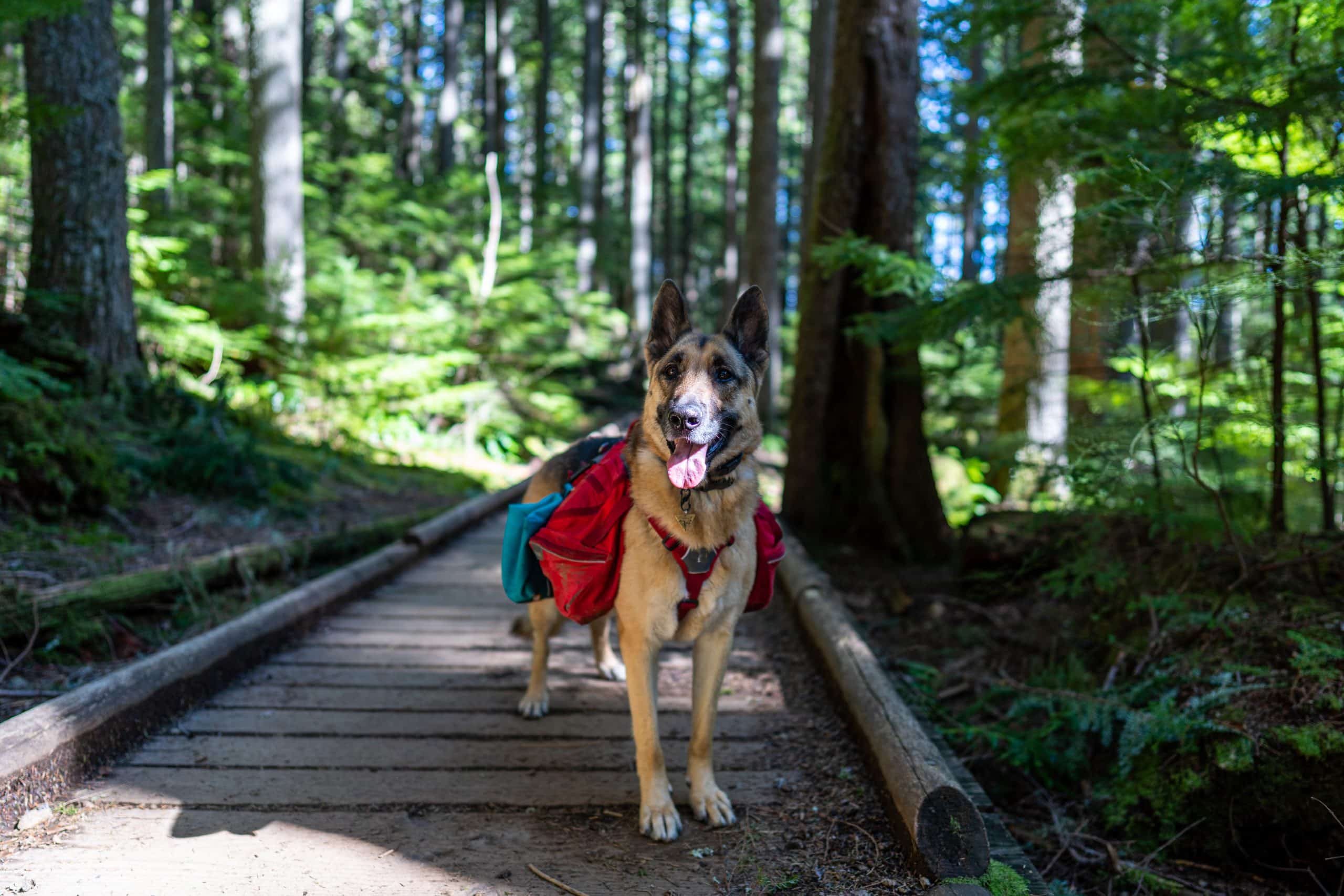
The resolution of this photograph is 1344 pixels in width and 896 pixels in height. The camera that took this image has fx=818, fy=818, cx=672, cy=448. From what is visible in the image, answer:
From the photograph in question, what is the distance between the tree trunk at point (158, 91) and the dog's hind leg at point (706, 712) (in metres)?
16.3

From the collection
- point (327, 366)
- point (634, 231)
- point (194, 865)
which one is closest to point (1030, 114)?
point (194, 865)

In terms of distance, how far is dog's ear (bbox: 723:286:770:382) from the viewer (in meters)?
3.30

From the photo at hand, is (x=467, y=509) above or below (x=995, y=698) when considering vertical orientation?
above

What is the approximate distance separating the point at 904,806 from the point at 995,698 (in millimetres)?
2440

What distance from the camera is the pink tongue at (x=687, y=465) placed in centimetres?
284

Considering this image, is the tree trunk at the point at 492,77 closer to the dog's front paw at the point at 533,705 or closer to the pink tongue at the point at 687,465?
the dog's front paw at the point at 533,705

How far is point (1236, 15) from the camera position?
4844mm

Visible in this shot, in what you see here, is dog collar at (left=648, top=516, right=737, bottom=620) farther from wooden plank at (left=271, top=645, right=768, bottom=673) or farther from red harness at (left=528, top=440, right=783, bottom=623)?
wooden plank at (left=271, top=645, right=768, bottom=673)

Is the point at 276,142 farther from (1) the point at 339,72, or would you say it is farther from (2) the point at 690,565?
(1) the point at 339,72

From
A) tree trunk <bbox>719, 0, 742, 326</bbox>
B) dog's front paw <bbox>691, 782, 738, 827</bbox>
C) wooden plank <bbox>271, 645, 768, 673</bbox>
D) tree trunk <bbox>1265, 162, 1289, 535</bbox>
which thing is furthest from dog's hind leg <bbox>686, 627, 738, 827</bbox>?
tree trunk <bbox>719, 0, 742, 326</bbox>

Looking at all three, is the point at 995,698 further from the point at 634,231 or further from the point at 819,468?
the point at 634,231

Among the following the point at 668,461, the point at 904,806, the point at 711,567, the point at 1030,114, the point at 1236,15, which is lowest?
the point at 904,806

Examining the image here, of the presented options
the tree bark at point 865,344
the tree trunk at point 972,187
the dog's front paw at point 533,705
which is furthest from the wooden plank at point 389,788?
the tree bark at point 865,344

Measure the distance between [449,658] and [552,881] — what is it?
8.17 feet
